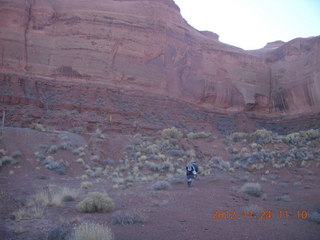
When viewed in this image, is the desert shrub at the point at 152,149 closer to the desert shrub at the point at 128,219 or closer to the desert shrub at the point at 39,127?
the desert shrub at the point at 39,127

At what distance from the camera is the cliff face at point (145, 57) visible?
111 feet

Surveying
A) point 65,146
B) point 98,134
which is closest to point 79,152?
point 65,146

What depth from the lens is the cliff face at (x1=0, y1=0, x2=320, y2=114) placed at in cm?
3381

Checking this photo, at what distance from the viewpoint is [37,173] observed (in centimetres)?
1738

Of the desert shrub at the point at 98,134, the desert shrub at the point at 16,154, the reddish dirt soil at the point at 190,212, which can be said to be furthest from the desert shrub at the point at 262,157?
the desert shrub at the point at 16,154

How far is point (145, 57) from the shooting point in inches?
1474

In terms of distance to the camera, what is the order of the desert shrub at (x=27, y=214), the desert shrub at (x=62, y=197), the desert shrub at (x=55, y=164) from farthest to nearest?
1. the desert shrub at (x=55, y=164)
2. the desert shrub at (x=62, y=197)
3. the desert shrub at (x=27, y=214)

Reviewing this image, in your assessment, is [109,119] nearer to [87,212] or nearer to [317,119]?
[87,212]

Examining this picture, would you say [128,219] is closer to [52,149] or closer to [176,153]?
[52,149]

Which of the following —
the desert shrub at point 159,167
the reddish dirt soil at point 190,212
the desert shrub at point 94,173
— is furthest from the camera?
the desert shrub at point 159,167

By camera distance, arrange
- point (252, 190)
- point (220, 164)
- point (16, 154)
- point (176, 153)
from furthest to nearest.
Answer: point (176, 153) < point (220, 164) < point (16, 154) < point (252, 190)

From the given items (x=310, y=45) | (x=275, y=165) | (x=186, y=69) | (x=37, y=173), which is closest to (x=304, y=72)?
(x=310, y=45)

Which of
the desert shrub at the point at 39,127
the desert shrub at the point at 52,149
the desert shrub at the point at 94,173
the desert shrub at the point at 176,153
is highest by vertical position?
the desert shrub at the point at 39,127

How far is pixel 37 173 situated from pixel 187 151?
1117cm
